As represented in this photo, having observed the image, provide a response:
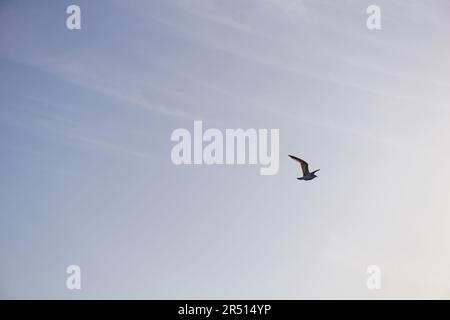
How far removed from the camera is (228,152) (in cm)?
448
